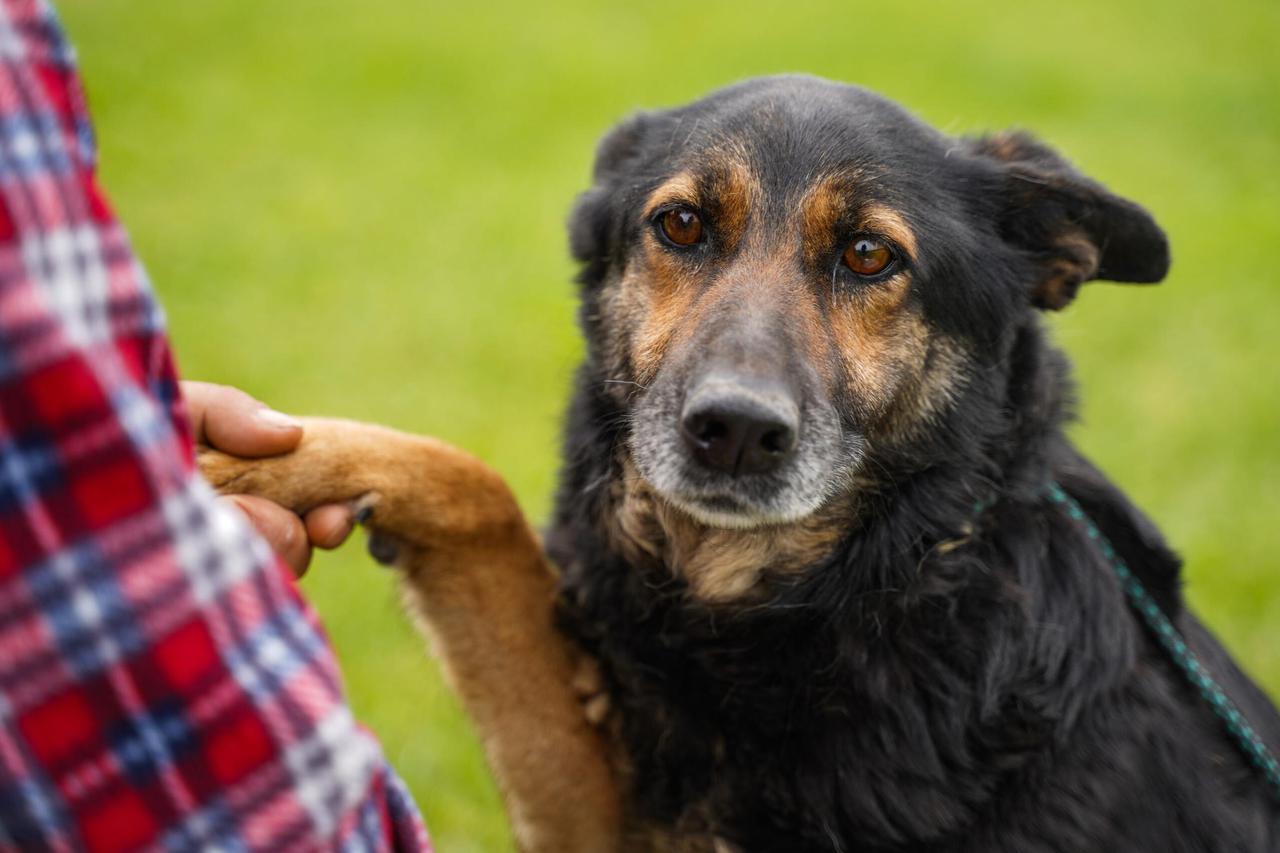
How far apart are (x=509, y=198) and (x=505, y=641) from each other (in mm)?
7454

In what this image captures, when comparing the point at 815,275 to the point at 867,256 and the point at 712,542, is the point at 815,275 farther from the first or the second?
the point at 712,542

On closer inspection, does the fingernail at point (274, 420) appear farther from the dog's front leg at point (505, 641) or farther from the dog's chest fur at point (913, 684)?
the dog's chest fur at point (913, 684)

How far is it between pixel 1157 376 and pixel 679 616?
5.75 metres

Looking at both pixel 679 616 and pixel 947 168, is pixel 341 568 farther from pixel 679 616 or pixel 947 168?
pixel 947 168

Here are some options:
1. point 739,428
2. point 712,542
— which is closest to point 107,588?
point 739,428

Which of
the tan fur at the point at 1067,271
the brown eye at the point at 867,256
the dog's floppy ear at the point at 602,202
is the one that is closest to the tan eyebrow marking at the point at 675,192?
the dog's floppy ear at the point at 602,202

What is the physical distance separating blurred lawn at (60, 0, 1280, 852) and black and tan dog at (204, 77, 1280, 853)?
48cm

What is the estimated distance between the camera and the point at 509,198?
9.73m

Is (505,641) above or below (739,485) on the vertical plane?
below

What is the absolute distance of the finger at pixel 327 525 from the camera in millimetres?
2316

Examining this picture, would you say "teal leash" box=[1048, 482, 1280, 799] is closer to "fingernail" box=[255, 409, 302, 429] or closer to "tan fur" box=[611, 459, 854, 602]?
"tan fur" box=[611, 459, 854, 602]

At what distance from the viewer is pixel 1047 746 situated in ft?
8.40

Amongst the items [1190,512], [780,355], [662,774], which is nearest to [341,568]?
[662,774]

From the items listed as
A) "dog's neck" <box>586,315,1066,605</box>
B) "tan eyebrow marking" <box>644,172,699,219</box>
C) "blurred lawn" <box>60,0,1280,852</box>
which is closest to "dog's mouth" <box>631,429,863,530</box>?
"dog's neck" <box>586,315,1066,605</box>
